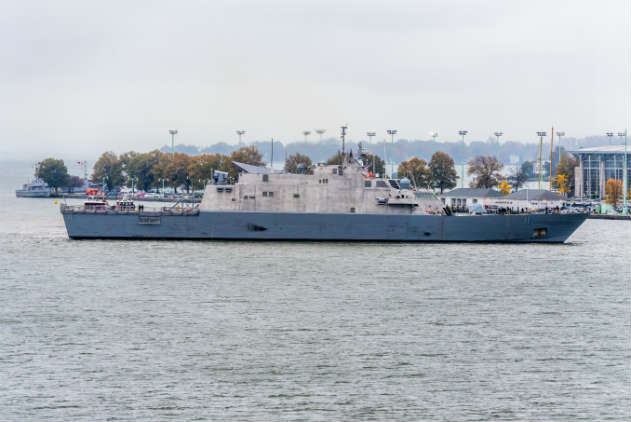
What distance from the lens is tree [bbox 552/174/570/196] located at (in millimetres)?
120637

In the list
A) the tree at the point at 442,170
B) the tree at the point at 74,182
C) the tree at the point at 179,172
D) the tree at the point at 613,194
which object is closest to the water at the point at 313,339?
the tree at the point at 613,194

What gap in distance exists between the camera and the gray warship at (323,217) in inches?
1960

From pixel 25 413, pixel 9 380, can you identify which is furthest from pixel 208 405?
pixel 9 380

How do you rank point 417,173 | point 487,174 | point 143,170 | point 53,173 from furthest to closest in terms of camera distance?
point 53,173, point 143,170, point 487,174, point 417,173

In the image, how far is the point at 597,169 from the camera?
119m

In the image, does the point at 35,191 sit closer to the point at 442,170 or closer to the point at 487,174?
the point at 442,170

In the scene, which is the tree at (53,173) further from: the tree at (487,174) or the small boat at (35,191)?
the tree at (487,174)

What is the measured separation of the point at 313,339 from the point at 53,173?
146957 mm

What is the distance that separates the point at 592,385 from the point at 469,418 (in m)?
4.29

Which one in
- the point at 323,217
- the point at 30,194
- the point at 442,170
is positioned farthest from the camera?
the point at 30,194

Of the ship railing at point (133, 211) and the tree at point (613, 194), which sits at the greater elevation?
the tree at point (613, 194)

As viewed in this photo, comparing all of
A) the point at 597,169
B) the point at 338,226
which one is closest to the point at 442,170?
the point at 597,169

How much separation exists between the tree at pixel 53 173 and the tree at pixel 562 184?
326 ft

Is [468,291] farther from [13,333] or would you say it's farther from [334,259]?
[13,333]
